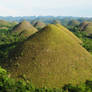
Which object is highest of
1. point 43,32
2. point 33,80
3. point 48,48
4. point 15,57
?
point 43,32

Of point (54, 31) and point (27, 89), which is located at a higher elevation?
point (54, 31)

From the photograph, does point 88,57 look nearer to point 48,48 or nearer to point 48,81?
point 48,48

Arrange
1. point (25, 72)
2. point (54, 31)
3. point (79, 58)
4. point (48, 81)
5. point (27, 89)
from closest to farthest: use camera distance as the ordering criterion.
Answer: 1. point (27, 89)
2. point (48, 81)
3. point (25, 72)
4. point (79, 58)
5. point (54, 31)

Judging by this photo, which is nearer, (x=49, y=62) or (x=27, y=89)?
(x=27, y=89)

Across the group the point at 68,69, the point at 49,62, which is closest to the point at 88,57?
the point at 68,69

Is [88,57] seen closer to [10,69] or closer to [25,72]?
[25,72]

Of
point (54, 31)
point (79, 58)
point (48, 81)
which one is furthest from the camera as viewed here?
point (54, 31)

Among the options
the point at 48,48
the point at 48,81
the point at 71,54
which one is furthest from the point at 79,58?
the point at 48,81
